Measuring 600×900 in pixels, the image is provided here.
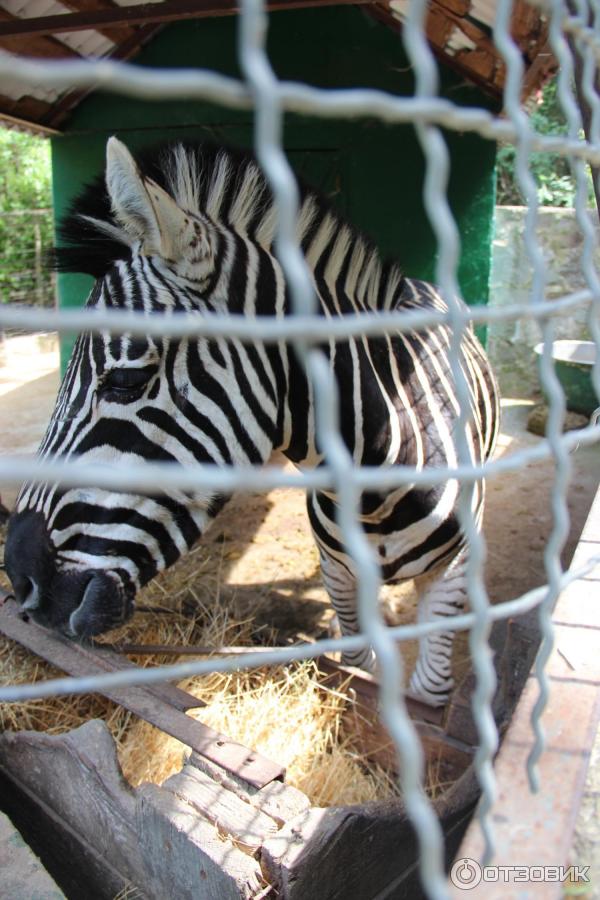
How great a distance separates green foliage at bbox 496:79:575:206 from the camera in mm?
14062

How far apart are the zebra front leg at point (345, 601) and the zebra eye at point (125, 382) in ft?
5.77

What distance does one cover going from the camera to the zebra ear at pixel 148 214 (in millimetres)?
1683

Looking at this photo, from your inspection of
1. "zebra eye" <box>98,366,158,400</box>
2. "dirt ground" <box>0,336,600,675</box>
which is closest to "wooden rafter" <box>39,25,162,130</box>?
"dirt ground" <box>0,336,600,675</box>

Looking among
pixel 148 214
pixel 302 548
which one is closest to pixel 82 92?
pixel 302 548

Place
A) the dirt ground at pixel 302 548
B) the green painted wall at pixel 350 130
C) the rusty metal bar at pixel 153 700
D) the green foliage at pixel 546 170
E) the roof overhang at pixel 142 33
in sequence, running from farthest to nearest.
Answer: the green foliage at pixel 546 170 < the green painted wall at pixel 350 130 < the dirt ground at pixel 302 548 < the roof overhang at pixel 142 33 < the rusty metal bar at pixel 153 700

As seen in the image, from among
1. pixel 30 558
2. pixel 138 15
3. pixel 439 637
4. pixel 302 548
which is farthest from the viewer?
pixel 302 548

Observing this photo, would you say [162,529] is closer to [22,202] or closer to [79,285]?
[79,285]

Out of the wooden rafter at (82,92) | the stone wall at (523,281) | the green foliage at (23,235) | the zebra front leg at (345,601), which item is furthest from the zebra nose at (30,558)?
the green foliage at (23,235)

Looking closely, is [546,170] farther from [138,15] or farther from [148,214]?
[148,214]

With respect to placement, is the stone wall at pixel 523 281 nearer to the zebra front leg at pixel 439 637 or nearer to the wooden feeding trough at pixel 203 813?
the zebra front leg at pixel 439 637

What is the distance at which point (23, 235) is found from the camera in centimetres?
1349

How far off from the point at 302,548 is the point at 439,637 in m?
2.31

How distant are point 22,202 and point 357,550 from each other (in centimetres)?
1662

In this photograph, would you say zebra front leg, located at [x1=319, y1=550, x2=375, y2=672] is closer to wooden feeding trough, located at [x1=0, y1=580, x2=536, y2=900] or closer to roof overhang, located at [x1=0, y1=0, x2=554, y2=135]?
wooden feeding trough, located at [x1=0, y1=580, x2=536, y2=900]
